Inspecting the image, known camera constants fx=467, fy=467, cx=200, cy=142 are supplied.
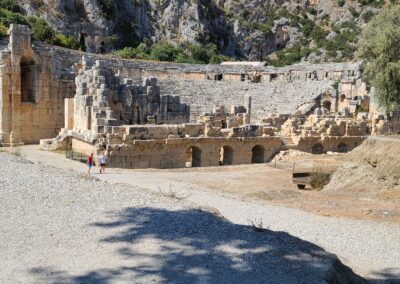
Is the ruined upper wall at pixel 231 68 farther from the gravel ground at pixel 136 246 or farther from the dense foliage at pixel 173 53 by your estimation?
the gravel ground at pixel 136 246

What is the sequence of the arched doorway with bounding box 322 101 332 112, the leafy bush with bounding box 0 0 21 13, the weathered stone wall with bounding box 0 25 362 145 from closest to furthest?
the weathered stone wall with bounding box 0 25 362 145
the arched doorway with bounding box 322 101 332 112
the leafy bush with bounding box 0 0 21 13

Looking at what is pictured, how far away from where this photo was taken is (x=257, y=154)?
24703 millimetres

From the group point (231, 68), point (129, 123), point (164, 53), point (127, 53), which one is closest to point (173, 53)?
point (164, 53)

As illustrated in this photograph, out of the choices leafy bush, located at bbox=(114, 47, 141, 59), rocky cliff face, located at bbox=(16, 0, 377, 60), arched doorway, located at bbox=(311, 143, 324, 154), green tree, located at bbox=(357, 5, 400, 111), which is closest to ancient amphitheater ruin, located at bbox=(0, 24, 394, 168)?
arched doorway, located at bbox=(311, 143, 324, 154)

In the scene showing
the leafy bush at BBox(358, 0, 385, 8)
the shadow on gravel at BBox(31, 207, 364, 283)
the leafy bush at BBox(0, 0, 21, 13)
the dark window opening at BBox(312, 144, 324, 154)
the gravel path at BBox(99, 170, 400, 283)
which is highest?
the leafy bush at BBox(358, 0, 385, 8)

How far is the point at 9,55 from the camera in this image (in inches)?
886

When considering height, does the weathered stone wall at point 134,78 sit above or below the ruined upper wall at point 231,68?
below

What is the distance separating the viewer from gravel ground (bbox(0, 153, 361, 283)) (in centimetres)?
526

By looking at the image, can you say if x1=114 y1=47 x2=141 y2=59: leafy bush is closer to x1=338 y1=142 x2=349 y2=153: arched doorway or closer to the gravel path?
x1=338 y1=142 x2=349 y2=153: arched doorway

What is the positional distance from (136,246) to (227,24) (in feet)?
224

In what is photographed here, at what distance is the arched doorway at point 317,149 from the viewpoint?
26609mm

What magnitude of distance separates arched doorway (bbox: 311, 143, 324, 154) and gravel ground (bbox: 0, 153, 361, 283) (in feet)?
64.5

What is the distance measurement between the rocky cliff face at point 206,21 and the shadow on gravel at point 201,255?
143 ft

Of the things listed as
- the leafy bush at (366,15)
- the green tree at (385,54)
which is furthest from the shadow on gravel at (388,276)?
the leafy bush at (366,15)
